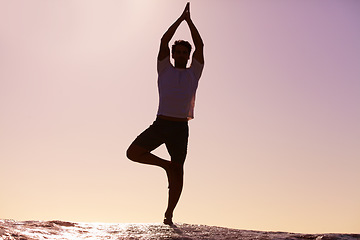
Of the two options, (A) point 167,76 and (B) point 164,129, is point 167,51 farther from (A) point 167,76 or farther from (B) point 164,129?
(B) point 164,129

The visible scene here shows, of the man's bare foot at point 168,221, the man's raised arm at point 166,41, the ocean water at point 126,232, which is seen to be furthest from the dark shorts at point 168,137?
the ocean water at point 126,232

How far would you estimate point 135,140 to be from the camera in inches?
236

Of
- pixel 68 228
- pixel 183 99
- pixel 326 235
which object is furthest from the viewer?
pixel 183 99

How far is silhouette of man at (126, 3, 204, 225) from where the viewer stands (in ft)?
19.0

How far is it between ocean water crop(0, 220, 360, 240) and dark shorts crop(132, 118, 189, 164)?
103 centimetres

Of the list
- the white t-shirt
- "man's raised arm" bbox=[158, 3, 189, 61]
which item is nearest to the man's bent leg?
the white t-shirt

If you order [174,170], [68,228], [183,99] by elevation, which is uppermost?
[183,99]

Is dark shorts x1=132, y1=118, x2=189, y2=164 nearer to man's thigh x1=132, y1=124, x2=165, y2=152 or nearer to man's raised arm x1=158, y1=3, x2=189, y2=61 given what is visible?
man's thigh x1=132, y1=124, x2=165, y2=152

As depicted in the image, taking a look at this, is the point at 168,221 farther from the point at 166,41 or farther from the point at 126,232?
the point at 166,41

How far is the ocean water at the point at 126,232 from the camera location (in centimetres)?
461

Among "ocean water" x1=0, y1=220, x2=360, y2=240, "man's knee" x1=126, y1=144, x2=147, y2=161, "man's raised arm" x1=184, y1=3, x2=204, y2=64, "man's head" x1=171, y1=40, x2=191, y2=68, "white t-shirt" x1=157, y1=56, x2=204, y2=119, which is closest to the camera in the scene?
"ocean water" x1=0, y1=220, x2=360, y2=240

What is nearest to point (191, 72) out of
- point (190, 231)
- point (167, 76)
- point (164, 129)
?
point (167, 76)

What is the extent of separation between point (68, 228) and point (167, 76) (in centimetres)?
241

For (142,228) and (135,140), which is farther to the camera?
(135,140)
